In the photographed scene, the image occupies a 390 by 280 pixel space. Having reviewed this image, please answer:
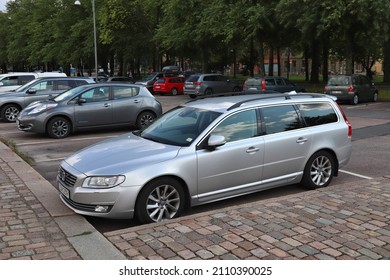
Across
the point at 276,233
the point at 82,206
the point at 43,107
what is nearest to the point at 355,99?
the point at 43,107

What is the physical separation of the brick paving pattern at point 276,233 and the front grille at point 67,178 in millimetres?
968

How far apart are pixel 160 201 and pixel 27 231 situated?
1.51m

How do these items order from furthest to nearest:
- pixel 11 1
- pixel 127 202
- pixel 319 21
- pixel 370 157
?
1. pixel 11 1
2. pixel 319 21
3. pixel 370 157
4. pixel 127 202

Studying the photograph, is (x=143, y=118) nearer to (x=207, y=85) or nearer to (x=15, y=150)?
(x=15, y=150)

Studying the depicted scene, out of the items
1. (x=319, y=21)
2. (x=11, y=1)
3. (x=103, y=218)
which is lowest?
(x=103, y=218)

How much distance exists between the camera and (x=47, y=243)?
183 inches

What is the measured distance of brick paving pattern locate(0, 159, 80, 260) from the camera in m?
4.37

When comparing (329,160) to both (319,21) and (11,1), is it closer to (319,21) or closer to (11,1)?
(319,21)

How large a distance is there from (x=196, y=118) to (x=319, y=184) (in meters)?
2.19

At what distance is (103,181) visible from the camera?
527cm

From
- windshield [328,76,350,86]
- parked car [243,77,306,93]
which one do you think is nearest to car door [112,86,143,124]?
parked car [243,77,306,93]

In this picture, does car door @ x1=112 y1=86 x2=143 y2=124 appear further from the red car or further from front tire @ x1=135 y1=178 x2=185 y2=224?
the red car

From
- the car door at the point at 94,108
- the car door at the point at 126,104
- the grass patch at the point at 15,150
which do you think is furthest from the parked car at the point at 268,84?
the grass patch at the point at 15,150

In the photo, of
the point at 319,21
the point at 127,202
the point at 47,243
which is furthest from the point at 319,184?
the point at 319,21
